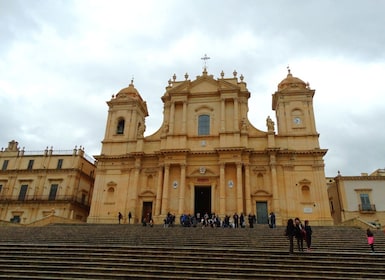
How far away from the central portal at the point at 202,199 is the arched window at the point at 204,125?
5.40 meters

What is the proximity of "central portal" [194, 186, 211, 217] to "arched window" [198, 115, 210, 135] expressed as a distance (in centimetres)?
540

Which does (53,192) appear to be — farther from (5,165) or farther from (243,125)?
(243,125)

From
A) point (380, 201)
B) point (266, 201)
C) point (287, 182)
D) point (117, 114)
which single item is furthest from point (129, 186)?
point (380, 201)

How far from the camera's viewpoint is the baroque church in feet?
82.0

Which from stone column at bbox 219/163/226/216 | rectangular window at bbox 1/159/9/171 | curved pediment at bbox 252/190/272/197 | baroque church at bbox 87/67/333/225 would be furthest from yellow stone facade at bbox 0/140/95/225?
curved pediment at bbox 252/190/272/197

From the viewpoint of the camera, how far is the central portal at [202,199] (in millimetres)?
26406

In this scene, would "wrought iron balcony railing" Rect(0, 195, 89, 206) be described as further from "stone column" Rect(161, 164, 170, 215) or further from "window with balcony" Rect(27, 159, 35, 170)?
"stone column" Rect(161, 164, 170, 215)

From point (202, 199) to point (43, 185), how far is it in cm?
1893

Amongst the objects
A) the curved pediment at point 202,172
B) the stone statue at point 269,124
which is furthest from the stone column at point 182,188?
the stone statue at point 269,124

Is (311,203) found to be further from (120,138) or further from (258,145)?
(120,138)

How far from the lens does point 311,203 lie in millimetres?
24562

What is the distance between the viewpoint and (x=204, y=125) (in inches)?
1136

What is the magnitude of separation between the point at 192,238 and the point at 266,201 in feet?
39.0

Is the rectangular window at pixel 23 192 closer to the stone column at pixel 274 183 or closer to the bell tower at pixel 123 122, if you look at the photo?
the bell tower at pixel 123 122
